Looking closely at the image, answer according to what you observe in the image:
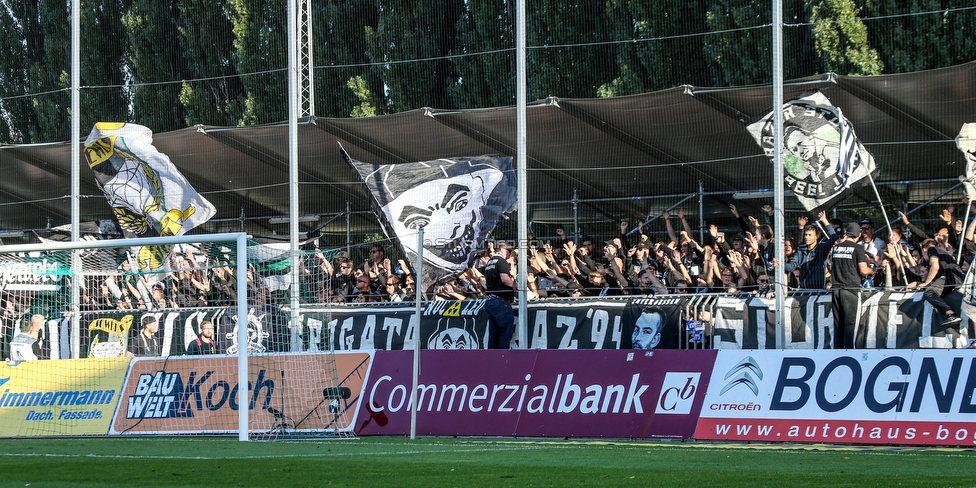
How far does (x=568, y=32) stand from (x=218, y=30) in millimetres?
10496

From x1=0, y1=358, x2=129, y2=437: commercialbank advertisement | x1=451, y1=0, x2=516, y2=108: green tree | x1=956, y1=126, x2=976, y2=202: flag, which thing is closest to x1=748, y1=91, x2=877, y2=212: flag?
x1=956, y1=126, x2=976, y2=202: flag

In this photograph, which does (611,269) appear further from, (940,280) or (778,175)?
(940,280)

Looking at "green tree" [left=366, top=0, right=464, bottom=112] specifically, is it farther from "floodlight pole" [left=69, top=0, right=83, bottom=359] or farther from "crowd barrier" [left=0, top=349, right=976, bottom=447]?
"crowd barrier" [left=0, top=349, right=976, bottom=447]

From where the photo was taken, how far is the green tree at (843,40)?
2050cm

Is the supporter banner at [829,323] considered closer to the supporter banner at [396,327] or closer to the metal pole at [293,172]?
the supporter banner at [396,327]

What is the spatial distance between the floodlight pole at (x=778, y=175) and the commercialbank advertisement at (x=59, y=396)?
8.70 metres

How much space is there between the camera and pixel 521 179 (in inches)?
646

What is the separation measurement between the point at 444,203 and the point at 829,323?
19.9 feet

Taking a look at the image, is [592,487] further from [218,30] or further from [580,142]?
[218,30]

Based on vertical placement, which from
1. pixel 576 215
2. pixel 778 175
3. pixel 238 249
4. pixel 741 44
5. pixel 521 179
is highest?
pixel 741 44

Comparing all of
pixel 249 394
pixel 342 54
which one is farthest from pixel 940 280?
pixel 342 54

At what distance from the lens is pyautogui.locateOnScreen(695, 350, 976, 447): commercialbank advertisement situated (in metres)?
11.2

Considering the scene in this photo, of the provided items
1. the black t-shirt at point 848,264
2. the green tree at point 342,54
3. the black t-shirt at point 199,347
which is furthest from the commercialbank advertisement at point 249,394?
the green tree at point 342,54

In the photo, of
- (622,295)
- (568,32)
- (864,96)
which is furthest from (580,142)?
(568,32)
